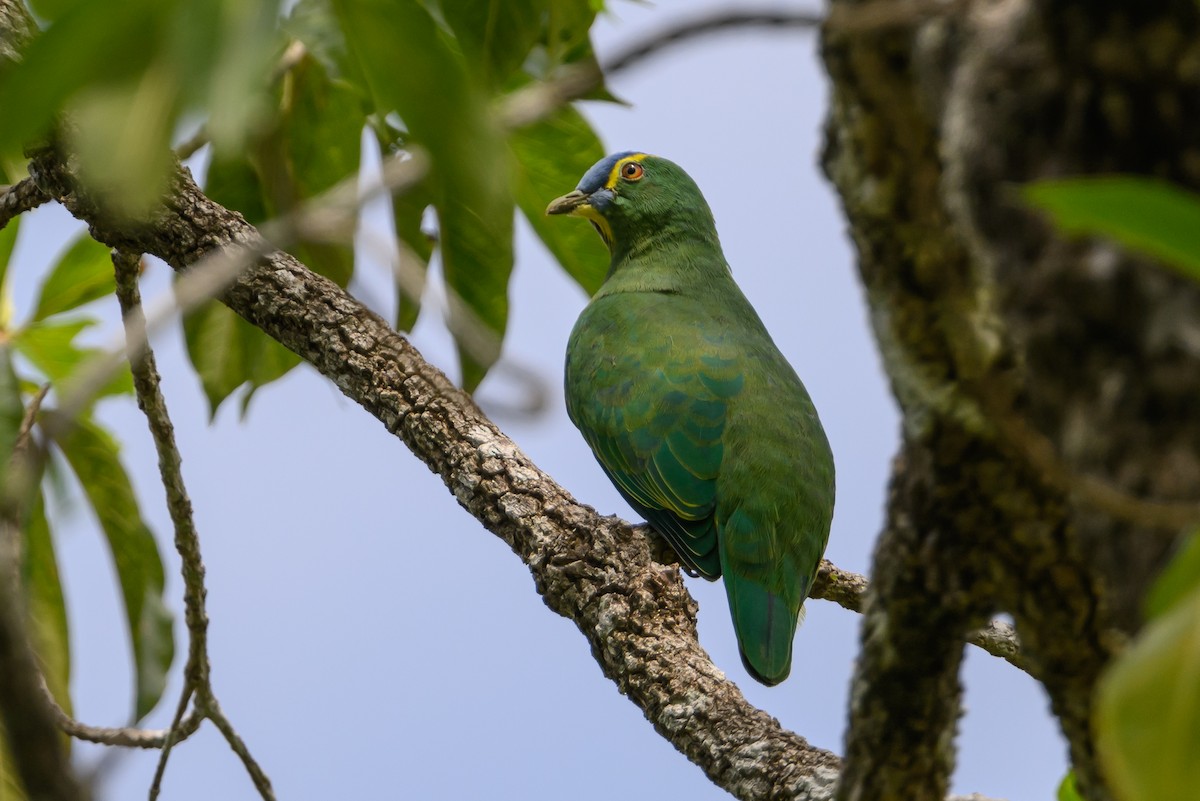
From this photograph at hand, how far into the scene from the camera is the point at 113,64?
104cm

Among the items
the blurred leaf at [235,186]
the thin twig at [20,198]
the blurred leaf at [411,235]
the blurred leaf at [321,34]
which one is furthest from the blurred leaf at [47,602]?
the blurred leaf at [321,34]

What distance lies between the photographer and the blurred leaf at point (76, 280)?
3.75 meters

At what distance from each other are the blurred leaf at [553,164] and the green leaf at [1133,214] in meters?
2.94

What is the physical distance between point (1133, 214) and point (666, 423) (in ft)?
10.7

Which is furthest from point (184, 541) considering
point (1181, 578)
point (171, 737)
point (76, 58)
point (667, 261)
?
point (667, 261)

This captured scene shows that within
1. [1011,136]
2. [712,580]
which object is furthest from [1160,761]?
[712,580]

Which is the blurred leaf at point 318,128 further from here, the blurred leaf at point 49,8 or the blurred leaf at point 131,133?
the blurred leaf at point 131,133

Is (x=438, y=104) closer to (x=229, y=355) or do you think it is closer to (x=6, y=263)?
(x=229, y=355)

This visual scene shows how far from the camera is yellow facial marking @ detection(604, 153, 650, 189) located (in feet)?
16.3

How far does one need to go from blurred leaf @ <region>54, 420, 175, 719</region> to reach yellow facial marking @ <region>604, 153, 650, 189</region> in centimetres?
223

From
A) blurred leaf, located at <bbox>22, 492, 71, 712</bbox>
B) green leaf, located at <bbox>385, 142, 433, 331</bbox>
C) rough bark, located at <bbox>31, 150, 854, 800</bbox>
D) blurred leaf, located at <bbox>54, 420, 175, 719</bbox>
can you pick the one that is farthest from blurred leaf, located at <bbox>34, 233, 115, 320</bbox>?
green leaf, located at <bbox>385, 142, 433, 331</bbox>

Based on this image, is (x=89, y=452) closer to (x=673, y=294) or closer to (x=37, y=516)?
(x=37, y=516)

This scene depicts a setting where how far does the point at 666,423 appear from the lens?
400 cm

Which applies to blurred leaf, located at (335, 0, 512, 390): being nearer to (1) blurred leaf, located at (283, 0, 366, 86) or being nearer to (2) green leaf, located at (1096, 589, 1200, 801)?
(2) green leaf, located at (1096, 589, 1200, 801)
